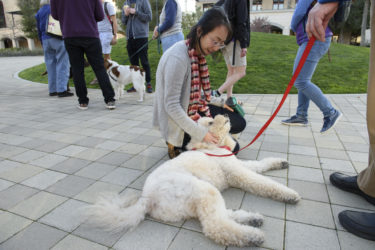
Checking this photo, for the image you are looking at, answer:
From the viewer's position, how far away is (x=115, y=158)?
297 centimetres

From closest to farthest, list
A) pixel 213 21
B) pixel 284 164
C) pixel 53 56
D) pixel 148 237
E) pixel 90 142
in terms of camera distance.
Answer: pixel 148 237 < pixel 213 21 < pixel 284 164 < pixel 90 142 < pixel 53 56

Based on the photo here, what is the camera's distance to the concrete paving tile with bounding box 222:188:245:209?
6.60ft

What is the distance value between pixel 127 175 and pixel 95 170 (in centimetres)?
40

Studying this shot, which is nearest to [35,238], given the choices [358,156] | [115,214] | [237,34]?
[115,214]

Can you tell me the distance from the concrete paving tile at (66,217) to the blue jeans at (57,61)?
17.3ft

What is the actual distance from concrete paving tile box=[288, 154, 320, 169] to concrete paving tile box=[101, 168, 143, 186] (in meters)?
1.68

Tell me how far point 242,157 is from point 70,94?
18.4 ft

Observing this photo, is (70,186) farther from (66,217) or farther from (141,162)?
(141,162)

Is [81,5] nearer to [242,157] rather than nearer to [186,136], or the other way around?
[186,136]

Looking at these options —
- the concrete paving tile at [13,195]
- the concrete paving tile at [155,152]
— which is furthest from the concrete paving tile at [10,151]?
the concrete paving tile at [155,152]

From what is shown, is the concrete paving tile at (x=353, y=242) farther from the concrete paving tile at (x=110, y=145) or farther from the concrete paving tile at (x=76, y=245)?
the concrete paving tile at (x=110, y=145)

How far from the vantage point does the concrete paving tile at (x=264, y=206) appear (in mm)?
1892

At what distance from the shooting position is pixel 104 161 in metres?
2.89

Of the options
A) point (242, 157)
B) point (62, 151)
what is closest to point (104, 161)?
point (62, 151)
